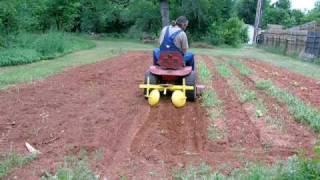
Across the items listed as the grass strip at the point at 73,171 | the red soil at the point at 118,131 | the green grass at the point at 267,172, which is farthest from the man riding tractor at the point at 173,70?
the green grass at the point at 267,172

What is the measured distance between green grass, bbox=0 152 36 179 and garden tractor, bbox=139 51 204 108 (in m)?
4.00

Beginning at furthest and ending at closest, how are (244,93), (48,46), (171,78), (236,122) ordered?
(48,46), (244,93), (171,78), (236,122)

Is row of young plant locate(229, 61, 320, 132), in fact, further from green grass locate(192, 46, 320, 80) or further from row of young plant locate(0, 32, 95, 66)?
row of young plant locate(0, 32, 95, 66)

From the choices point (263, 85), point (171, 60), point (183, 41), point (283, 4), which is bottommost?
point (283, 4)

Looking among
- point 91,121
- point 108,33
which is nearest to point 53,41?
point 91,121

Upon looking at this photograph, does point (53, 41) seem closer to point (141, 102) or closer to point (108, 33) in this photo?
point (141, 102)

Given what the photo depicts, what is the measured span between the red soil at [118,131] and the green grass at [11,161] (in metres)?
0.11

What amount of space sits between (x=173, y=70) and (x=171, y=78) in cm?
24

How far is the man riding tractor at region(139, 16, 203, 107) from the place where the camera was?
10.2 metres

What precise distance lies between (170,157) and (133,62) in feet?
42.8

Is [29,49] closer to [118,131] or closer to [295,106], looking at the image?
[295,106]

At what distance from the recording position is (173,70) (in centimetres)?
1034

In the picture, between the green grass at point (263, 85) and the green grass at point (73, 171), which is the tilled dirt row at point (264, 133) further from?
the green grass at point (73, 171)

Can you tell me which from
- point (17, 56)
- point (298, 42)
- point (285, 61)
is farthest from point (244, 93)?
point (298, 42)
